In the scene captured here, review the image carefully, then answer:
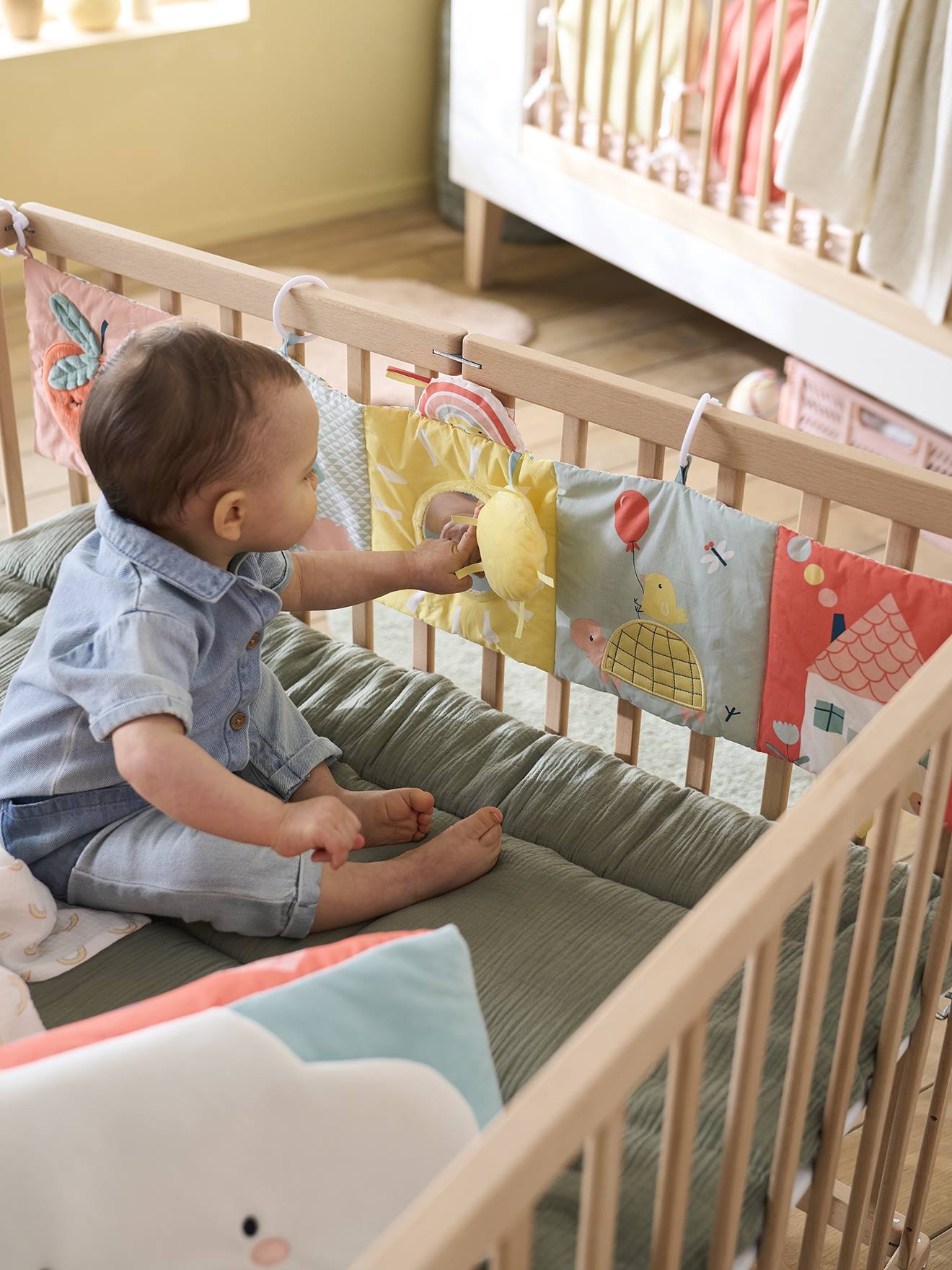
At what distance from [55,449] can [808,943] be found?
101cm

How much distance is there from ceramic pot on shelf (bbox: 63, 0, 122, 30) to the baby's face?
2117 millimetres

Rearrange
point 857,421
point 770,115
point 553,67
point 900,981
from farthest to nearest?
point 553,67, point 857,421, point 770,115, point 900,981

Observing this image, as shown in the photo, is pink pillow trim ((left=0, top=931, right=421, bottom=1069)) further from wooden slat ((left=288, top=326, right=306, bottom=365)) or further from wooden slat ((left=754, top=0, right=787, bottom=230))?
wooden slat ((left=754, top=0, right=787, bottom=230))

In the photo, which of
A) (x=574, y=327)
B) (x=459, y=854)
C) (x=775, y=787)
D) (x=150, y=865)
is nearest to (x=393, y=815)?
(x=459, y=854)

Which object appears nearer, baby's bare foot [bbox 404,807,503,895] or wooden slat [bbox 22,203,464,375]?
baby's bare foot [bbox 404,807,503,895]

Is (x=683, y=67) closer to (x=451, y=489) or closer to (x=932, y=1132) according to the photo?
(x=451, y=489)

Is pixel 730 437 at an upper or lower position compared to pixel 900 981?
upper

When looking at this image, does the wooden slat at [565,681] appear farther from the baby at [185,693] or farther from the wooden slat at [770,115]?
the wooden slat at [770,115]

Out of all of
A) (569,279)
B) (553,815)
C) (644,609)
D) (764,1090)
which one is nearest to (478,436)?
(644,609)

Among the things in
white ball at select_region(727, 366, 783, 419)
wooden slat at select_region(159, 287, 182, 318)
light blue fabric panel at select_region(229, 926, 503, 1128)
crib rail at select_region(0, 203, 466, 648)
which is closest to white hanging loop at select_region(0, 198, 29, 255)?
crib rail at select_region(0, 203, 466, 648)

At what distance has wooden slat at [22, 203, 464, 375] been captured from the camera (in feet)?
3.81

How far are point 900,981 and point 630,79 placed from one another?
1811 millimetres

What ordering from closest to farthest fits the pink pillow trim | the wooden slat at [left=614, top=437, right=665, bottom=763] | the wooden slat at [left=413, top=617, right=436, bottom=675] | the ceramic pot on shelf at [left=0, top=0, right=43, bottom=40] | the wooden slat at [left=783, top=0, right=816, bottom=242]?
the pink pillow trim → the wooden slat at [left=614, top=437, right=665, bottom=763] → the wooden slat at [left=413, top=617, right=436, bottom=675] → the wooden slat at [left=783, top=0, right=816, bottom=242] → the ceramic pot on shelf at [left=0, top=0, right=43, bottom=40]

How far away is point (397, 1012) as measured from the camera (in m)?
0.72
